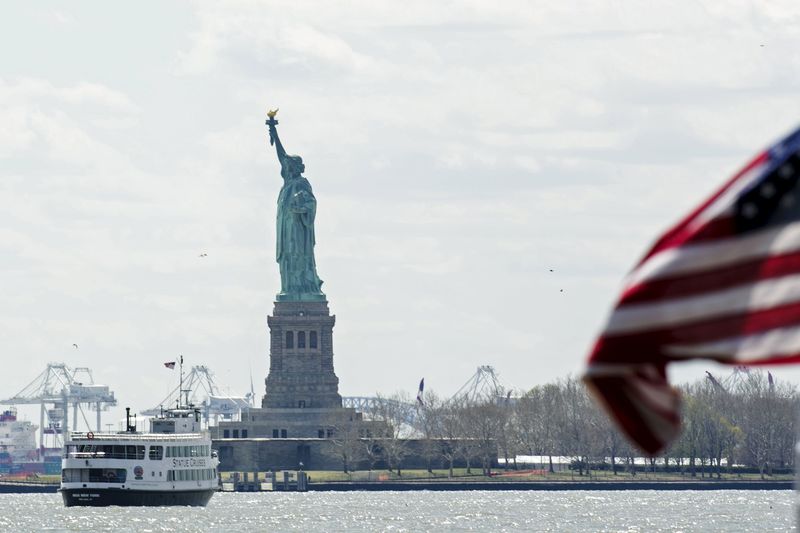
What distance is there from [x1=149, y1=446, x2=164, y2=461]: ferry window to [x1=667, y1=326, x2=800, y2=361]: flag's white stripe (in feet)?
448

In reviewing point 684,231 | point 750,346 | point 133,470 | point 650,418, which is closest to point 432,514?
point 133,470

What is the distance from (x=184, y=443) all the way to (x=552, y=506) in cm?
2667

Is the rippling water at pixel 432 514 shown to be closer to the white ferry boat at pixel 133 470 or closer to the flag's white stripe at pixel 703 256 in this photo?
the white ferry boat at pixel 133 470

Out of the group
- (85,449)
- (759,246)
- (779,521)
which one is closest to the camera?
(759,246)

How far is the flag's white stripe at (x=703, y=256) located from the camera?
42.9 ft

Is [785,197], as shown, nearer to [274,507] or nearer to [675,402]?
[675,402]

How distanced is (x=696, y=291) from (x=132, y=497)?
137 m

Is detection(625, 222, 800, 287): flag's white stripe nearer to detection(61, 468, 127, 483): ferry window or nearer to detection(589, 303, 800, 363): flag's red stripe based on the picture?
detection(589, 303, 800, 363): flag's red stripe

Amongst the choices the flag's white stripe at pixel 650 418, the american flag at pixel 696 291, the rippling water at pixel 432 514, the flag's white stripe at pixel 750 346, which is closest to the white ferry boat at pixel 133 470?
the rippling water at pixel 432 514

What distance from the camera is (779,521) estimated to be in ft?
431

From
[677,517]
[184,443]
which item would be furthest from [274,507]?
[677,517]

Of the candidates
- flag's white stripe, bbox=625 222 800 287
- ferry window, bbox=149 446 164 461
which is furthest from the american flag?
ferry window, bbox=149 446 164 461

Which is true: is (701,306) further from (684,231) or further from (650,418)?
(650,418)

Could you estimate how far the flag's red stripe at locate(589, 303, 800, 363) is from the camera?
1291cm
